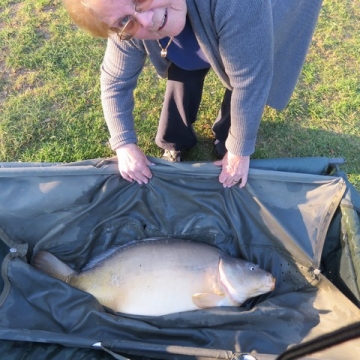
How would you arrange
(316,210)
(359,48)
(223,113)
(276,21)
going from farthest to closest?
1. (359,48)
2. (223,113)
3. (316,210)
4. (276,21)

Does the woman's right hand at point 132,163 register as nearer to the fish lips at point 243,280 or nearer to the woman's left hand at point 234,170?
the woman's left hand at point 234,170

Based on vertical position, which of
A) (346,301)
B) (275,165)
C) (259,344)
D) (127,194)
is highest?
(275,165)

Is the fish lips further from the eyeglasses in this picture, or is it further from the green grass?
the eyeglasses

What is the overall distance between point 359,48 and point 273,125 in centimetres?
113

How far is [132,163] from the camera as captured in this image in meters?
2.11

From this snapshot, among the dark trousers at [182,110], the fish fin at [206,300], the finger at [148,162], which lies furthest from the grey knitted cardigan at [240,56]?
the fish fin at [206,300]

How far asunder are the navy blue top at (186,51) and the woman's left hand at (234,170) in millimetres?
456

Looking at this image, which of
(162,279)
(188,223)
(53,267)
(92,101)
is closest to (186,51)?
(188,223)

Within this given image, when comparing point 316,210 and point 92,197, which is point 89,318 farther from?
point 316,210

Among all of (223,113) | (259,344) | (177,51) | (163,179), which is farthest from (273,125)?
(259,344)

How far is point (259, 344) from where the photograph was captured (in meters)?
2.01

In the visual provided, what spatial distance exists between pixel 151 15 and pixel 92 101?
184 cm

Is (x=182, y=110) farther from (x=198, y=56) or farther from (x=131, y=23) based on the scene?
(x=131, y=23)

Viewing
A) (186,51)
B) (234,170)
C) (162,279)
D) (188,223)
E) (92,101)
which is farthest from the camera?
(92,101)
